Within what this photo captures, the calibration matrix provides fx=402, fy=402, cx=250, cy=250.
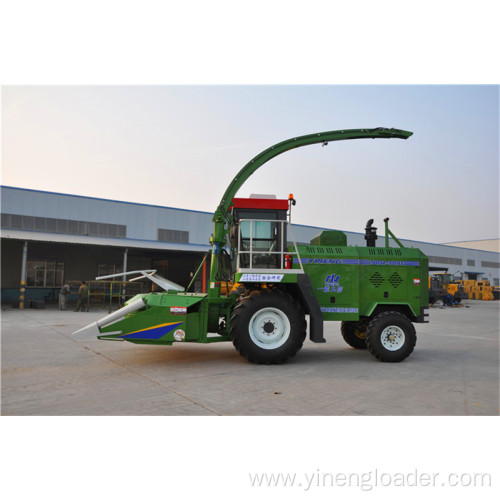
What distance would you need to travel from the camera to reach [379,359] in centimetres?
801

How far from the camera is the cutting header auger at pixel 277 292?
738 cm

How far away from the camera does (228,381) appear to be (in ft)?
20.2

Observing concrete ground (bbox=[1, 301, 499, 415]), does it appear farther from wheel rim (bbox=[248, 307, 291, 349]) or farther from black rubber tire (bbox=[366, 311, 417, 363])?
wheel rim (bbox=[248, 307, 291, 349])

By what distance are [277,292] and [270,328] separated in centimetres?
70

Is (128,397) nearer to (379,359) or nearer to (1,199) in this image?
(379,359)

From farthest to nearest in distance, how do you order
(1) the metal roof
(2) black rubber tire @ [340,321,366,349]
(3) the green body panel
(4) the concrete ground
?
(1) the metal roof → (2) black rubber tire @ [340,321,366,349] → (3) the green body panel → (4) the concrete ground

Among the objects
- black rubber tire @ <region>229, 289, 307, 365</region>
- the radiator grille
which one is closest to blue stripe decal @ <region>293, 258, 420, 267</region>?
the radiator grille

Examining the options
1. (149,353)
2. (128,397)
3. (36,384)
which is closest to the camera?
(128,397)

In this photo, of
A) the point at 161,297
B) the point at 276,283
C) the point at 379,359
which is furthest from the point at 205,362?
the point at 379,359

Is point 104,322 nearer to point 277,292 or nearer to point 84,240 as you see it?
point 277,292

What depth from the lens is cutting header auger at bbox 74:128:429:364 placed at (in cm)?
738

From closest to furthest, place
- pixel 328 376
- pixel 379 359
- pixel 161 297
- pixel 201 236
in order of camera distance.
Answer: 1. pixel 328 376
2. pixel 161 297
3. pixel 379 359
4. pixel 201 236

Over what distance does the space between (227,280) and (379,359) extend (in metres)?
3.42

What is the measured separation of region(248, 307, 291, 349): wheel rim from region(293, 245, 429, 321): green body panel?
3.41 feet
